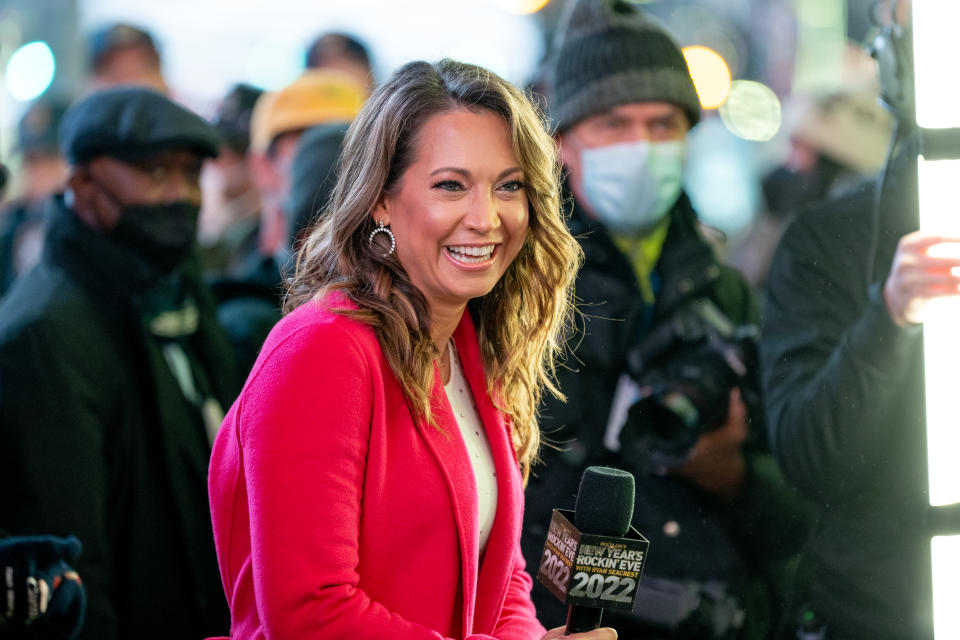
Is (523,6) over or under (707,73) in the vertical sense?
over

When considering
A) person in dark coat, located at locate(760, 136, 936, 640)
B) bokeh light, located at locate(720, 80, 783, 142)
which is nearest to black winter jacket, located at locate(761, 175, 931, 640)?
person in dark coat, located at locate(760, 136, 936, 640)

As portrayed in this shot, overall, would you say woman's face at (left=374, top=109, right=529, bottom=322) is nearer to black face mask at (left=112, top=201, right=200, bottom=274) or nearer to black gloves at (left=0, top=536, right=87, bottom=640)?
black gloves at (left=0, top=536, right=87, bottom=640)

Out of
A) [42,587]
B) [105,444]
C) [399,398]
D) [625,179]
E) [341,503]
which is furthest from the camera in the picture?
[105,444]

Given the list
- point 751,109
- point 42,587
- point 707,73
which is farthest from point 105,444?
point 751,109

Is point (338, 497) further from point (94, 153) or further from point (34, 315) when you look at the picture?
point (94, 153)

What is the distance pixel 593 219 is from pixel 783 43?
0.84 metres

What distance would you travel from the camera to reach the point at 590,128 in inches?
105

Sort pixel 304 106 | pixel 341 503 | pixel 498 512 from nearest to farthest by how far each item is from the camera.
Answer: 1. pixel 341 503
2. pixel 498 512
3. pixel 304 106

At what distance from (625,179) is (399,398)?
1.16m

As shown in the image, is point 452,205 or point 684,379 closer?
point 452,205

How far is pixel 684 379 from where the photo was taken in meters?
2.78

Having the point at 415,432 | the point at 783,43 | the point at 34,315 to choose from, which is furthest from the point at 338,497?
the point at 783,43

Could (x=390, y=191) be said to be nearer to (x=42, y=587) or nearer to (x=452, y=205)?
(x=452, y=205)

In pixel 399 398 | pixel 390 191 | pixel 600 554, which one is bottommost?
pixel 600 554
